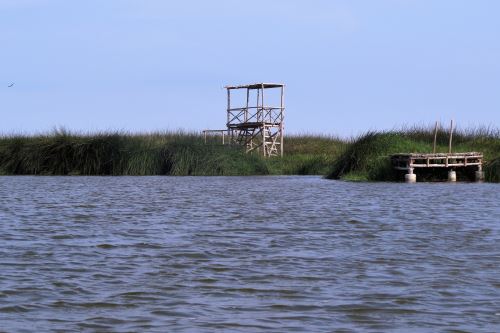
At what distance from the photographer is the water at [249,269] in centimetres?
604

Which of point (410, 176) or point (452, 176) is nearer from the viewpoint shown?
point (410, 176)

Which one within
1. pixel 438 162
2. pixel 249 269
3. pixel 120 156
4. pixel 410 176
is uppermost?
pixel 438 162

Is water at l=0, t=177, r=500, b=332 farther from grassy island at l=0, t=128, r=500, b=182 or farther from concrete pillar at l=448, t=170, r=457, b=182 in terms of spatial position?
grassy island at l=0, t=128, r=500, b=182

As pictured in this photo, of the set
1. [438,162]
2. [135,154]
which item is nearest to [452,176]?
[438,162]

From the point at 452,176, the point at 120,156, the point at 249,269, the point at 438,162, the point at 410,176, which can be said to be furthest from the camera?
the point at 120,156

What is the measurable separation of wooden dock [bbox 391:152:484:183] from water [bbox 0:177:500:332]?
37.0ft

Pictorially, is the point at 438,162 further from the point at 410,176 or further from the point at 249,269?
the point at 249,269

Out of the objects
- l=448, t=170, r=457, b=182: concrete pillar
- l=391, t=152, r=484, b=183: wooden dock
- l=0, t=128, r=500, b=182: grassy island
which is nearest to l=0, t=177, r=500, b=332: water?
l=391, t=152, r=484, b=183: wooden dock

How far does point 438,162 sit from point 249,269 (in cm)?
2161

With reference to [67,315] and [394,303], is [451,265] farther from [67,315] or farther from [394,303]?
[67,315]

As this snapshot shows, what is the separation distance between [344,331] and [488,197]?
1525 cm

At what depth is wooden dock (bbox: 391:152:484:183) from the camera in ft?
91.0

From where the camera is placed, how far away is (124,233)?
38.0ft

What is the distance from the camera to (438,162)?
94.4 ft
